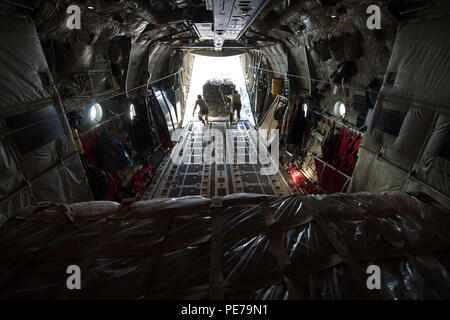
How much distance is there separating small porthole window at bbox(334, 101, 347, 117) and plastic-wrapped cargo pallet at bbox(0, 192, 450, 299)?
4696 mm

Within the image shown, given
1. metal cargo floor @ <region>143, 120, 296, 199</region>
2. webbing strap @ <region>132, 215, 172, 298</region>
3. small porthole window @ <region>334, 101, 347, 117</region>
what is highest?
small porthole window @ <region>334, 101, 347, 117</region>

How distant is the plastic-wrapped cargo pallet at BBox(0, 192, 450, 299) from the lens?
1.59 meters

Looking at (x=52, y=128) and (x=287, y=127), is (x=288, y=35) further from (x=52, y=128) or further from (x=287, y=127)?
(x=52, y=128)

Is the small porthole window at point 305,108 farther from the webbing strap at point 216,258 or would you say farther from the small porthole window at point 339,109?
the webbing strap at point 216,258

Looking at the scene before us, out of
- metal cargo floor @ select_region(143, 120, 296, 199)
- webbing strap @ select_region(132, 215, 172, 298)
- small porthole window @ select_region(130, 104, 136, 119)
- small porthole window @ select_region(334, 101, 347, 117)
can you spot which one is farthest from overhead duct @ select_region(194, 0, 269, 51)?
metal cargo floor @ select_region(143, 120, 296, 199)

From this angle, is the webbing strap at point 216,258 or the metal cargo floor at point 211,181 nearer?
the webbing strap at point 216,258

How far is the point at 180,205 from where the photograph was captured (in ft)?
8.01

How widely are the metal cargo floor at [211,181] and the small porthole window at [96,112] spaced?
2597 mm

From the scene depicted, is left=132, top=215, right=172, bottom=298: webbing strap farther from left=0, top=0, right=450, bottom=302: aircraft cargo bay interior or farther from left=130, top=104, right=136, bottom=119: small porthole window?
left=130, top=104, right=136, bottom=119: small porthole window

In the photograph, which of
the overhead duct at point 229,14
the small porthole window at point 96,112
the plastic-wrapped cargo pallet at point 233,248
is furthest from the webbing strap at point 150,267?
the small porthole window at point 96,112

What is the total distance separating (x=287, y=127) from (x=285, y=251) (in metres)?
8.13

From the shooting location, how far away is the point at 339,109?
6852mm

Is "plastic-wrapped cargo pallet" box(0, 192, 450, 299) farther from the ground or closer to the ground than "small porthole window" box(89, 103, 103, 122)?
closer to the ground

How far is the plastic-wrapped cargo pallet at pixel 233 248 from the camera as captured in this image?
1.59 meters
